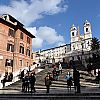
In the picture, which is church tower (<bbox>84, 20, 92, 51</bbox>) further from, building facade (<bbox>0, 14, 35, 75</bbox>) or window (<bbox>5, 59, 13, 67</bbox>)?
window (<bbox>5, 59, 13, 67</bbox>)

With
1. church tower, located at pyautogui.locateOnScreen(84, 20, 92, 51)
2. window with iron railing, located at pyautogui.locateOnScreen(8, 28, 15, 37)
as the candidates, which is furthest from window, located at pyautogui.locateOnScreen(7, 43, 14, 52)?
church tower, located at pyautogui.locateOnScreen(84, 20, 92, 51)

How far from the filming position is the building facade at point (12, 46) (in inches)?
1556

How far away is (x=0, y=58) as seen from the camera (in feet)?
125

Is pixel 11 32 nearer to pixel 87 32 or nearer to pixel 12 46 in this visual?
pixel 12 46

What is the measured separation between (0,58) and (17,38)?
286 inches

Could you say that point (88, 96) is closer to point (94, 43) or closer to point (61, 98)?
point (61, 98)

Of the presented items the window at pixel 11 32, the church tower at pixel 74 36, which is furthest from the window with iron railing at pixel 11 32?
the church tower at pixel 74 36

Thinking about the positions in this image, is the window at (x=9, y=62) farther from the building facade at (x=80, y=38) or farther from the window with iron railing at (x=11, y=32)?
the building facade at (x=80, y=38)

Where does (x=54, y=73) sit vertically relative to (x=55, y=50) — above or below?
below

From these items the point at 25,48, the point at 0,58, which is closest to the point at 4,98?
the point at 0,58

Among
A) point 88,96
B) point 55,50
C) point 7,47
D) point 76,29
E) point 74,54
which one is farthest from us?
point 55,50

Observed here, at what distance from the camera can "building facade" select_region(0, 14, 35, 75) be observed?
3953 cm

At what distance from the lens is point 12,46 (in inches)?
1677

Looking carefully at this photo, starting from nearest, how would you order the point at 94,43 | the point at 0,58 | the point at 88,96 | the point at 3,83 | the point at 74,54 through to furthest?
the point at 88,96, the point at 3,83, the point at 0,58, the point at 94,43, the point at 74,54
